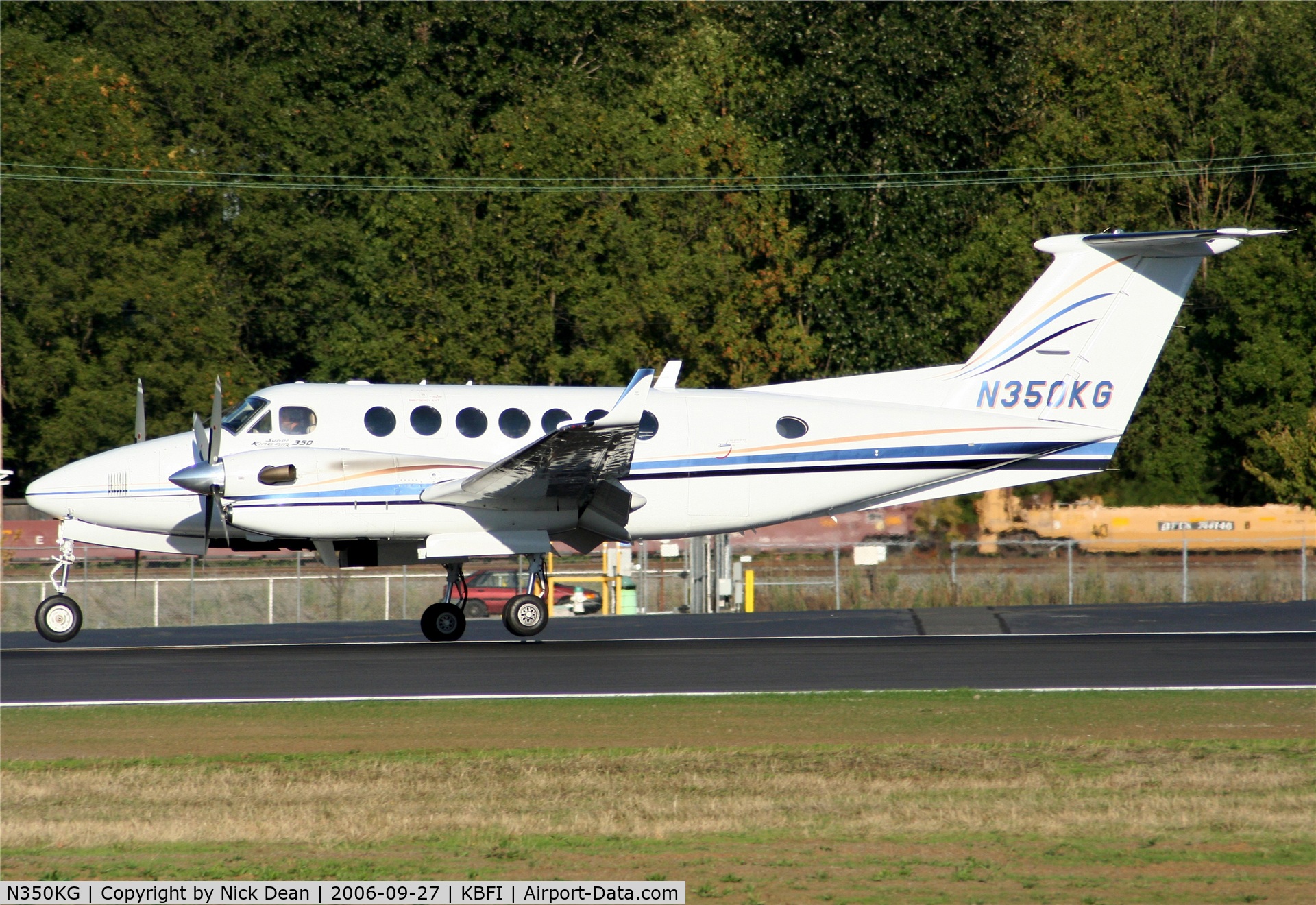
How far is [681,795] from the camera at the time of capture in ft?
32.6

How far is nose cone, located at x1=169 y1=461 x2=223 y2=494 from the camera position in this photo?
56.1 feet

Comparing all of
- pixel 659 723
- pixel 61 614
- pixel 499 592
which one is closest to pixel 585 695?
pixel 659 723

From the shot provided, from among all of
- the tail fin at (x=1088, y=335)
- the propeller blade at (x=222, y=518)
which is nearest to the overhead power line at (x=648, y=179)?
the tail fin at (x=1088, y=335)

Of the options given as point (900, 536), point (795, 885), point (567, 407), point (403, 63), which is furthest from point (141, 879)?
point (403, 63)

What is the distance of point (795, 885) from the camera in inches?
300

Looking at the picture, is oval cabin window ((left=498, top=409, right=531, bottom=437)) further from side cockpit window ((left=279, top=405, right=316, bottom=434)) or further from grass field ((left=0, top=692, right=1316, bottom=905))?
grass field ((left=0, top=692, right=1316, bottom=905))

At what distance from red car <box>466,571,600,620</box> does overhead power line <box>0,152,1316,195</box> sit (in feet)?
43.2

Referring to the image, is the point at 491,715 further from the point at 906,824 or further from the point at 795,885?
the point at 795,885

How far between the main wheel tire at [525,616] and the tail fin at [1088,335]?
676 cm

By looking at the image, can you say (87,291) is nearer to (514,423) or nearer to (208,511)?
(208,511)

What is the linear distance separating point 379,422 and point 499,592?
12395 millimetres

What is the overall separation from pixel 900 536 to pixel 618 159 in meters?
16.3

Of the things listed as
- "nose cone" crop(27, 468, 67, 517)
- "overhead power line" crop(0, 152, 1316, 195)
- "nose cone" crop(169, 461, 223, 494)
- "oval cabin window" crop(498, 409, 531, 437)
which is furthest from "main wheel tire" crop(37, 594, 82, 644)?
"overhead power line" crop(0, 152, 1316, 195)

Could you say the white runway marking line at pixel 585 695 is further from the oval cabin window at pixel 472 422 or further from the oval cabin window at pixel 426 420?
the oval cabin window at pixel 472 422
